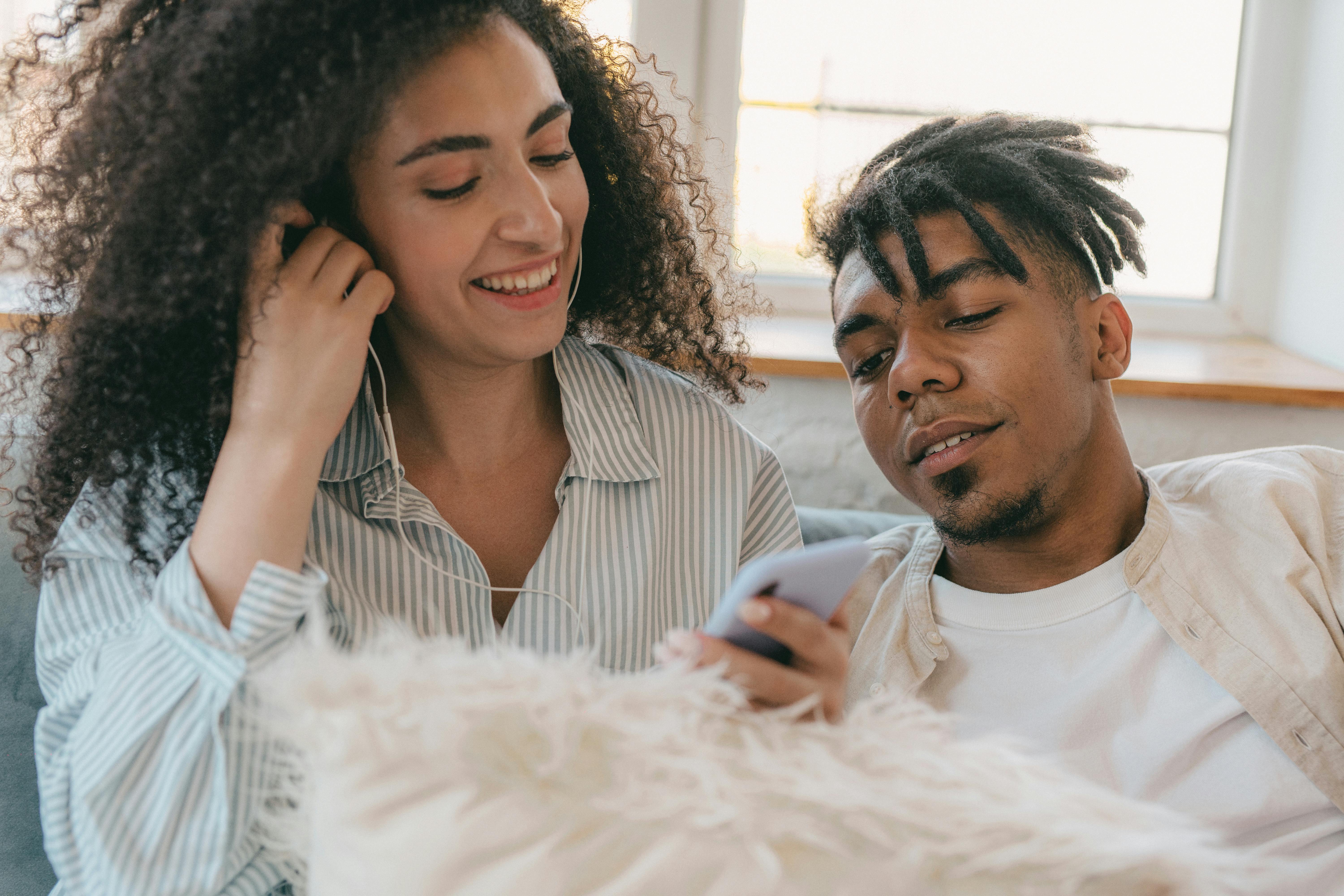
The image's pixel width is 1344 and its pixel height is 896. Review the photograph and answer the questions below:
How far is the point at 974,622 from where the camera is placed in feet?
4.09

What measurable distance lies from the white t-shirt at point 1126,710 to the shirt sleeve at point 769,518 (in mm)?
242

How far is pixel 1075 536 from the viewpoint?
1.24 meters

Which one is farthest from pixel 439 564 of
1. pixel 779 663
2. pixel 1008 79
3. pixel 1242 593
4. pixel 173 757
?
pixel 1008 79

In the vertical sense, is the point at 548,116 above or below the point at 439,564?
above

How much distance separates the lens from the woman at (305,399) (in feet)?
2.65

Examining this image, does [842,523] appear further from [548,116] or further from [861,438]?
[548,116]

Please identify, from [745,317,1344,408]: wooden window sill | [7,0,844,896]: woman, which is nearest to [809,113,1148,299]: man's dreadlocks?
[7,0,844,896]: woman

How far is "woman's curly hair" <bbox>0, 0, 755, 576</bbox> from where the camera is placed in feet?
2.89

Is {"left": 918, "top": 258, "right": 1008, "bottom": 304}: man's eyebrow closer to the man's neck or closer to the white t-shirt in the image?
the man's neck

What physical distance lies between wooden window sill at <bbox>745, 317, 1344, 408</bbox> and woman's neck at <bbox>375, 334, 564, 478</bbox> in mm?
610

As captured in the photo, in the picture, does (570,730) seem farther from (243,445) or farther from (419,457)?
(419,457)

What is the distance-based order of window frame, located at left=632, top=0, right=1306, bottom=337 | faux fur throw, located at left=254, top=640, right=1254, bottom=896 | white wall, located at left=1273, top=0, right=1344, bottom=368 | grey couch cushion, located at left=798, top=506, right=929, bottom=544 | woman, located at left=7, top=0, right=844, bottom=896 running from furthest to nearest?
window frame, located at left=632, top=0, right=1306, bottom=337 < white wall, located at left=1273, top=0, right=1344, bottom=368 < grey couch cushion, located at left=798, top=506, right=929, bottom=544 < woman, located at left=7, top=0, right=844, bottom=896 < faux fur throw, located at left=254, top=640, right=1254, bottom=896

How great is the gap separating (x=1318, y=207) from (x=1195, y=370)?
483 mm

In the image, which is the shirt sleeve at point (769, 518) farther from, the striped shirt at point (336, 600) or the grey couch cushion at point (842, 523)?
the grey couch cushion at point (842, 523)
